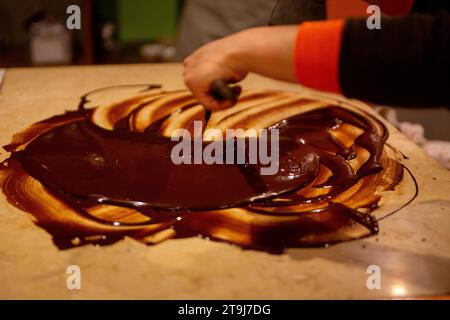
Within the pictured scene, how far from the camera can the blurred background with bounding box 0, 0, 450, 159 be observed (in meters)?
2.20

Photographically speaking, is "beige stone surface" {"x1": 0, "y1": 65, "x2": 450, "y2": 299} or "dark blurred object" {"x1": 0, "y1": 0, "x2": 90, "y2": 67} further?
"dark blurred object" {"x1": 0, "y1": 0, "x2": 90, "y2": 67}

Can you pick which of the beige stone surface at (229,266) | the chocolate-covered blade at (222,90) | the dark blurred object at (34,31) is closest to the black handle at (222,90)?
the chocolate-covered blade at (222,90)

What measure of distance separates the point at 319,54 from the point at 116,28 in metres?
2.70

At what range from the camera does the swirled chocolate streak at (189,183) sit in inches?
37.7

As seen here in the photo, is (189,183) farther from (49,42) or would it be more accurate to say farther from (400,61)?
(49,42)

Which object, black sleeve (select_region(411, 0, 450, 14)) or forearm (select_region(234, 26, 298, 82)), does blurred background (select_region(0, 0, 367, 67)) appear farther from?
forearm (select_region(234, 26, 298, 82))

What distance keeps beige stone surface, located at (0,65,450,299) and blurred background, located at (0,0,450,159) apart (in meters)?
A: 1.37

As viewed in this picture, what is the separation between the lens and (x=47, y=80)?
5.71ft

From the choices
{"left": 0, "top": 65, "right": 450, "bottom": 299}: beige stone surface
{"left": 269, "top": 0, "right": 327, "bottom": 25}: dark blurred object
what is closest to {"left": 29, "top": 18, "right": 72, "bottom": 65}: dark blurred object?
{"left": 269, "top": 0, "right": 327, "bottom": 25}: dark blurred object

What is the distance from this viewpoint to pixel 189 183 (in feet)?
3.48

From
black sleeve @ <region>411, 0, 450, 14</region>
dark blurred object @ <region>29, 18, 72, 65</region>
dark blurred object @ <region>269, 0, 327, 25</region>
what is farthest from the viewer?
dark blurred object @ <region>29, 18, 72, 65</region>

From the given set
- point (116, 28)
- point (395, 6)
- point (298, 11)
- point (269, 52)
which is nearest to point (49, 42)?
point (116, 28)

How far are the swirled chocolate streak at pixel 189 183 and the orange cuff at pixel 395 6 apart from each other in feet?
0.99

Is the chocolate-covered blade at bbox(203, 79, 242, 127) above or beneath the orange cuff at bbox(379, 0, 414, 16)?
beneath
